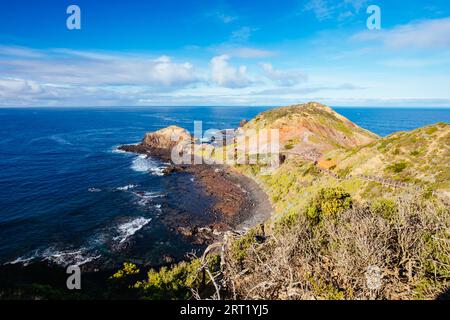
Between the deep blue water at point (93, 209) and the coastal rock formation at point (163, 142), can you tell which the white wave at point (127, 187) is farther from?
the coastal rock formation at point (163, 142)

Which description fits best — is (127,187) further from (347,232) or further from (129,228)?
(347,232)

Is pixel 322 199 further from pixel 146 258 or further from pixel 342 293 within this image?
pixel 146 258

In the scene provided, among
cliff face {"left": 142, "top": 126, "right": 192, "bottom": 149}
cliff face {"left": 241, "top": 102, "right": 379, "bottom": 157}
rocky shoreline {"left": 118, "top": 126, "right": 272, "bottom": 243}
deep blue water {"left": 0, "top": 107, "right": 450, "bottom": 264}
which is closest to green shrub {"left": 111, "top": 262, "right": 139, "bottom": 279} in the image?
deep blue water {"left": 0, "top": 107, "right": 450, "bottom": 264}

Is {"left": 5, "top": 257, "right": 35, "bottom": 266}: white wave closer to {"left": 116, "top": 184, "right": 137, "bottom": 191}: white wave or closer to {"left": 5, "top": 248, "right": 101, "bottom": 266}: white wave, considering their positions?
{"left": 5, "top": 248, "right": 101, "bottom": 266}: white wave

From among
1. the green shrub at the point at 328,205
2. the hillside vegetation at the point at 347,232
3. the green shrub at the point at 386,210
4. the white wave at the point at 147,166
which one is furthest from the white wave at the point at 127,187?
the green shrub at the point at 386,210

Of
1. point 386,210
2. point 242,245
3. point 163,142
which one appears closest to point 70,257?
point 242,245
